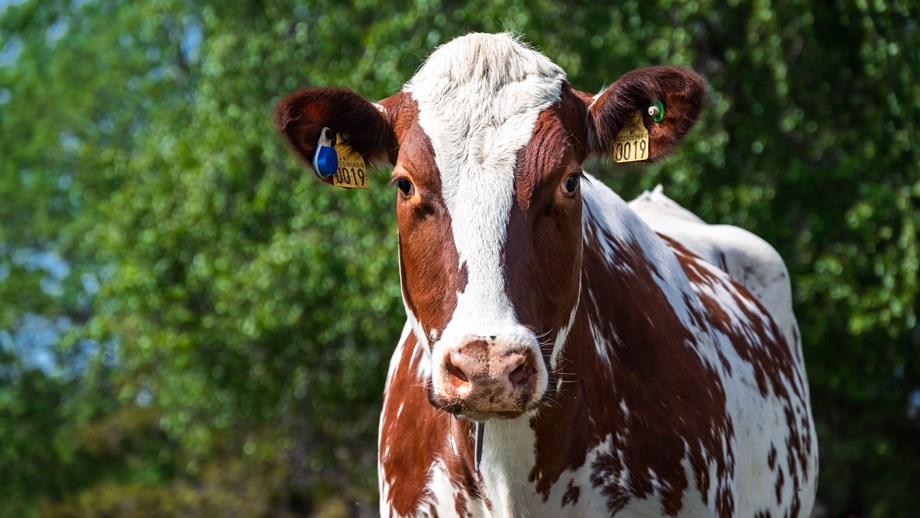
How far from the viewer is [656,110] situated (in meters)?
4.38

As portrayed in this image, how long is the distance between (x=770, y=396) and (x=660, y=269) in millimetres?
862

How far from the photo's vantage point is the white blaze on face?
3.75m

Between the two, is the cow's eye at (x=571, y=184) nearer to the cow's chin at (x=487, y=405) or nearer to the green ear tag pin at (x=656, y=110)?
the green ear tag pin at (x=656, y=110)

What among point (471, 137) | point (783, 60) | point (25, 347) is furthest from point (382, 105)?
point (25, 347)

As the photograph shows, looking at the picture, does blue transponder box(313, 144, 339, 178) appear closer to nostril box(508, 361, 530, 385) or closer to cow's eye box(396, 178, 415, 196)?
cow's eye box(396, 178, 415, 196)

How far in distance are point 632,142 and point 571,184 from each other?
0.39m

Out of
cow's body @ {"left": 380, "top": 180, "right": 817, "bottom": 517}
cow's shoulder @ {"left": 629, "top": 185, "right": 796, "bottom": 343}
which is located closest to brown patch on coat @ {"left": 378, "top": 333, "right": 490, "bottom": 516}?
cow's body @ {"left": 380, "top": 180, "right": 817, "bottom": 517}

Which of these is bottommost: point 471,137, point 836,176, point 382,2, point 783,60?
point 471,137

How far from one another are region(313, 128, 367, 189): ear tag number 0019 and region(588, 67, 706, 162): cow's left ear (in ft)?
2.44

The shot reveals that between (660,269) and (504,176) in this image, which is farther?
(660,269)

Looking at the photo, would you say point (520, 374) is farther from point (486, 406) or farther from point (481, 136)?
point (481, 136)

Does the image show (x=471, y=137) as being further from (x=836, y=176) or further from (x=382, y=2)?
(x=382, y=2)

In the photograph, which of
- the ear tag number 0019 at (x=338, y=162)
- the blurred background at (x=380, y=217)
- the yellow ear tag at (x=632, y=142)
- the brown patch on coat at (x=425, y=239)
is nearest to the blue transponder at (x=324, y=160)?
the ear tag number 0019 at (x=338, y=162)

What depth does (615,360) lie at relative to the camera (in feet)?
14.9
